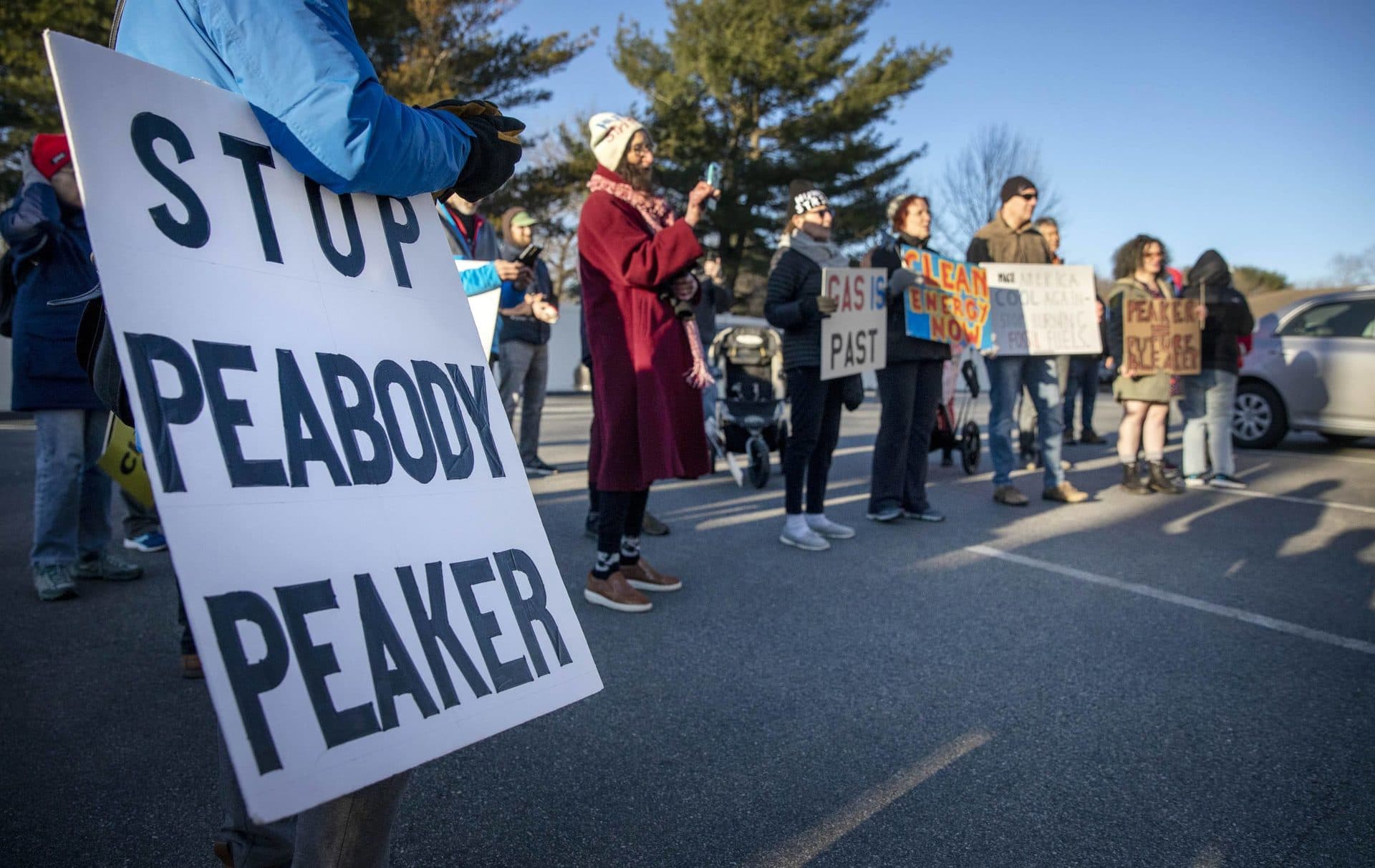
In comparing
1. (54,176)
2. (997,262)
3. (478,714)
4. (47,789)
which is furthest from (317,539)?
(997,262)

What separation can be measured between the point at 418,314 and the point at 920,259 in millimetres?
4549

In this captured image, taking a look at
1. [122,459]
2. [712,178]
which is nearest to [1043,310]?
[712,178]

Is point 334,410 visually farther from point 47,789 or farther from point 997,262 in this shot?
point 997,262

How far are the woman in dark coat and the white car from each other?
20.2 ft

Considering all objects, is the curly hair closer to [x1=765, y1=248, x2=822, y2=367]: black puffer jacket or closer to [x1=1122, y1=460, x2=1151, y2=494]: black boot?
[x1=1122, y1=460, x2=1151, y2=494]: black boot

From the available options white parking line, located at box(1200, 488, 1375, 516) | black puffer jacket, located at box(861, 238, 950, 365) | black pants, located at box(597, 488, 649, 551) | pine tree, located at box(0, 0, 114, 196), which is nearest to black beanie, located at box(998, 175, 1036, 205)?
black puffer jacket, located at box(861, 238, 950, 365)

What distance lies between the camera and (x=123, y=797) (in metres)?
2.12

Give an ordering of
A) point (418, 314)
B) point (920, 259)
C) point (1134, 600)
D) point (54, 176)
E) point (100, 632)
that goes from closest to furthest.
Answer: point (418, 314) → point (100, 632) → point (54, 176) → point (1134, 600) → point (920, 259)

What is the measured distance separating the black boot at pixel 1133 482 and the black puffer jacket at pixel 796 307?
12.3ft

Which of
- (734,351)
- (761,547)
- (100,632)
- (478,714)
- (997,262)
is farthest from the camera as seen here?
(734,351)

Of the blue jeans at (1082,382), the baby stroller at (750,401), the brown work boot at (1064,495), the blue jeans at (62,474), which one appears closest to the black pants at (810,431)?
the baby stroller at (750,401)

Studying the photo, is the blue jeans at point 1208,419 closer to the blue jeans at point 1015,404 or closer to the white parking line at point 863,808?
the blue jeans at point 1015,404

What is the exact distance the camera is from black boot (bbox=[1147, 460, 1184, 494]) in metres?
6.89

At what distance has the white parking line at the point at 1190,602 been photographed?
3404mm
